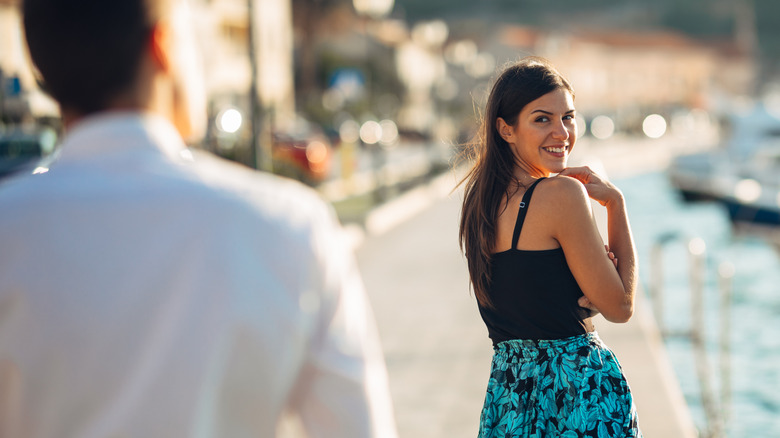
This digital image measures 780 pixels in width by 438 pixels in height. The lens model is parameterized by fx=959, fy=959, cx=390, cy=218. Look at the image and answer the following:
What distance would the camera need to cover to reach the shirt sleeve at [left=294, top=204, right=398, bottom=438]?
128 centimetres

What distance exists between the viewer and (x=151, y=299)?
4.02 ft

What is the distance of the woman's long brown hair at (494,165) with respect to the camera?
2.70 m

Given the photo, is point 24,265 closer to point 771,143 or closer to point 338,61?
point 771,143

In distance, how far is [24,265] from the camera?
4.03 ft

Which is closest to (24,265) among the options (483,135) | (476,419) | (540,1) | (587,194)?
(587,194)

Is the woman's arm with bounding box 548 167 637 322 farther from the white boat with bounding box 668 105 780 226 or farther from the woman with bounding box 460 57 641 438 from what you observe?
the white boat with bounding box 668 105 780 226

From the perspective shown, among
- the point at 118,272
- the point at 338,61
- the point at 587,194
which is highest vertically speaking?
the point at 118,272

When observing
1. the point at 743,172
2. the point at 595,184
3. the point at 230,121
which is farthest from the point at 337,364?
the point at 743,172

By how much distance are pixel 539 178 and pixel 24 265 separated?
67.3 inches

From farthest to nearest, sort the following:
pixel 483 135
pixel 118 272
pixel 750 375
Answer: pixel 750 375, pixel 483 135, pixel 118 272

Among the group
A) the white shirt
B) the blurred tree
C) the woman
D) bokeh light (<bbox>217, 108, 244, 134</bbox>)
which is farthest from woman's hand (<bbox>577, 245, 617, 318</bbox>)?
the blurred tree

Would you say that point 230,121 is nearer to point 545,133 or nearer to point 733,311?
point 545,133

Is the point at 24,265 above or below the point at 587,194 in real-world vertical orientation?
above

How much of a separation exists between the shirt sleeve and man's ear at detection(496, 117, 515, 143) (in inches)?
60.9
